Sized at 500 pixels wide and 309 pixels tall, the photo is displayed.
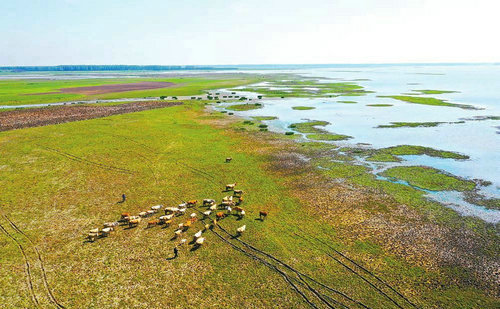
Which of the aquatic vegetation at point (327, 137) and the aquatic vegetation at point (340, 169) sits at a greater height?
the aquatic vegetation at point (327, 137)

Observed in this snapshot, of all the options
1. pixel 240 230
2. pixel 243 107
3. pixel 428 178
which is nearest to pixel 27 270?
pixel 240 230

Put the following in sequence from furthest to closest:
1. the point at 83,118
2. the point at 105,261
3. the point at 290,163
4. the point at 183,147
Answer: the point at 83,118 < the point at 183,147 < the point at 290,163 < the point at 105,261

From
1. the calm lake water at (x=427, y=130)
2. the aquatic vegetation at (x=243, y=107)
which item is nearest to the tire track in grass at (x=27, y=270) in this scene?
the calm lake water at (x=427, y=130)

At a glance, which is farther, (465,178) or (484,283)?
(465,178)

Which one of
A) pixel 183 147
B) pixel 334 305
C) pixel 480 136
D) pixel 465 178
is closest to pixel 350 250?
pixel 334 305

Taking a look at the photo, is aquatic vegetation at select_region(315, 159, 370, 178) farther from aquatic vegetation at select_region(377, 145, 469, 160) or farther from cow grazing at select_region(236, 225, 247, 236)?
cow grazing at select_region(236, 225, 247, 236)

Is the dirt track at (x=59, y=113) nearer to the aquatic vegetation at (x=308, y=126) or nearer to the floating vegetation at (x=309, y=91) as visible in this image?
the floating vegetation at (x=309, y=91)

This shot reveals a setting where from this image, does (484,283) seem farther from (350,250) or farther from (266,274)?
(266,274)

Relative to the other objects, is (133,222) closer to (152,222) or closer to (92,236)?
(152,222)

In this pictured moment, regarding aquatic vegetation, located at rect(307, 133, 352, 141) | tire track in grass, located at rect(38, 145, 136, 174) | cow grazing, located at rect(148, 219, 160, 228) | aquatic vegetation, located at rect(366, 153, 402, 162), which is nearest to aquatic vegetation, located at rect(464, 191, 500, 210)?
aquatic vegetation, located at rect(366, 153, 402, 162)
